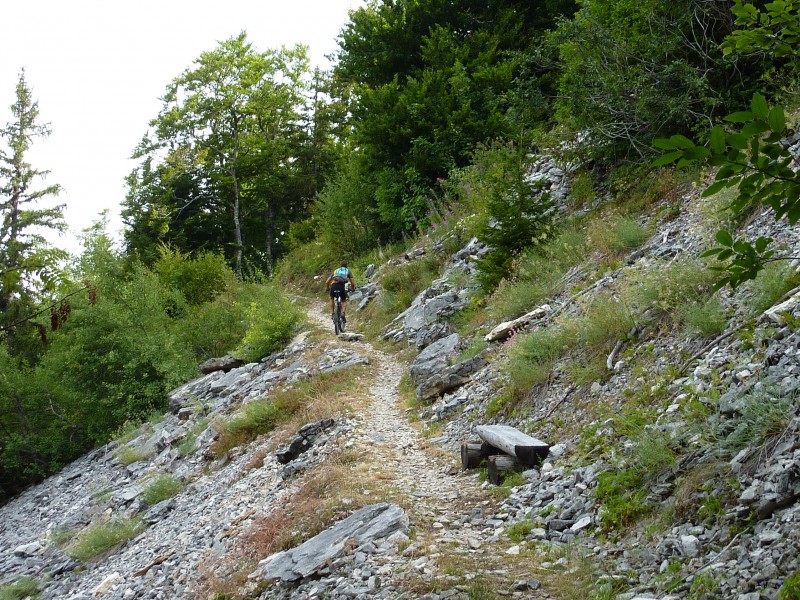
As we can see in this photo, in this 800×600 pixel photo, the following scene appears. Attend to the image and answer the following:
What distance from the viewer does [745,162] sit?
7.29 ft

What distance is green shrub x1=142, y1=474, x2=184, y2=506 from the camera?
1275 centimetres

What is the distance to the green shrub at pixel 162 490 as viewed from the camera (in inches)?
502

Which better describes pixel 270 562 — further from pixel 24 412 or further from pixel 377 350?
pixel 24 412

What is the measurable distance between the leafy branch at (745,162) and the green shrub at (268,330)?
17838 millimetres

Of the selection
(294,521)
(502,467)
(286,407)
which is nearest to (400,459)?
(294,521)

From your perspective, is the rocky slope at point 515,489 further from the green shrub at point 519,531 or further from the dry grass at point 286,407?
the dry grass at point 286,407

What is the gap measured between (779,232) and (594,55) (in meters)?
6.73

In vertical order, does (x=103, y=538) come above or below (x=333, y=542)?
below

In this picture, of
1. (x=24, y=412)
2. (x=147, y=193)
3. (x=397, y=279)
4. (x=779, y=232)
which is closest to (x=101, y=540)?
(x=397, y=279)

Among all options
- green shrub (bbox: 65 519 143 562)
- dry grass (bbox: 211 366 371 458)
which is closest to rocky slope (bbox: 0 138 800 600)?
green shrub (bbox: 65 519 143 562)

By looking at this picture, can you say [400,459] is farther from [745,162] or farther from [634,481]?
[745,162]

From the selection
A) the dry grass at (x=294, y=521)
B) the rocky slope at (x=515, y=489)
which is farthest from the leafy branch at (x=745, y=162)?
the dry grass at (x=294, y=521)

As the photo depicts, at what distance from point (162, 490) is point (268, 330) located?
748 cm

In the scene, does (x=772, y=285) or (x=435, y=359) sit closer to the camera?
(x=772, y=285)
